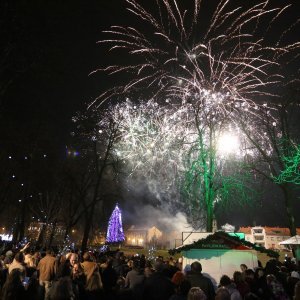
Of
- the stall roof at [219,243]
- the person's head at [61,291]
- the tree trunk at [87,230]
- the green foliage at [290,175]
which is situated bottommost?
the person's head at [61,291]

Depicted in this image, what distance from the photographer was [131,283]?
860 cm

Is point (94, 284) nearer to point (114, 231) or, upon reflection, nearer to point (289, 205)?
point (289, 205)

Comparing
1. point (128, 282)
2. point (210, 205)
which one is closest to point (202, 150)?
point (210, 205)

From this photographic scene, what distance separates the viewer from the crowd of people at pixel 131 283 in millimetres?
6172

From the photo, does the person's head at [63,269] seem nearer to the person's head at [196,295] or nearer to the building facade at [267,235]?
the person's head at [196,295]

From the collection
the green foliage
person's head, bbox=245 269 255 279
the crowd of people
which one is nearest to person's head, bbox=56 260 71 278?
the crowd of people

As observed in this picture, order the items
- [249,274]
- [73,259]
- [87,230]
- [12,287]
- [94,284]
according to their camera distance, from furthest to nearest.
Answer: [87,230]
[73,259]
[249,274]
[94,284]
[12,287]

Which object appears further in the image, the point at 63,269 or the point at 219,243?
the point at 219,243

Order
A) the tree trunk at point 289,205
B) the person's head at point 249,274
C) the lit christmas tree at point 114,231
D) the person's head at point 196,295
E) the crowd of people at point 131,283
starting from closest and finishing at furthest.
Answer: the person's head at point 196,295 → the crowd of people at point 131,283 → the person's head at point 249,274 → the tree trunk at point 289,205 → the lit christmas tree at point 114,231

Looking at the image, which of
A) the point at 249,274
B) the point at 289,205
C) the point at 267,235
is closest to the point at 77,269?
the point at 249,274

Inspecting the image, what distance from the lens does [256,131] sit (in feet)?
76.0

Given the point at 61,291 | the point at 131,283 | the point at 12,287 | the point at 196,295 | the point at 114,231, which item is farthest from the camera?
the point at 114,231

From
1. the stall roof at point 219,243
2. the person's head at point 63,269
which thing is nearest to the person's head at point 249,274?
the stall roof at point 219,243

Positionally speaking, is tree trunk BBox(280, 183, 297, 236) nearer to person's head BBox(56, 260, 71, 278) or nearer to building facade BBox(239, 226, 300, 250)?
person's head BBox(56, 260, 71, 278)
